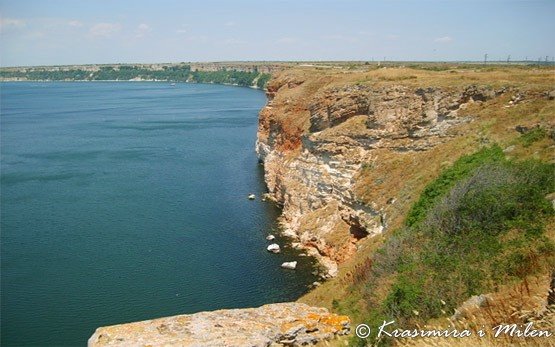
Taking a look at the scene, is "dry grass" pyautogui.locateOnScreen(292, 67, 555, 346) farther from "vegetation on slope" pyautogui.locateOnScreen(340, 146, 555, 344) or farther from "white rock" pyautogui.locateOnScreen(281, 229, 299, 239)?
"white rock" pyautogui.locateOnScreen(281, 229, 299, 239)

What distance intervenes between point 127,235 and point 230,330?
1064 inches

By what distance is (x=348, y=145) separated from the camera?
110ft

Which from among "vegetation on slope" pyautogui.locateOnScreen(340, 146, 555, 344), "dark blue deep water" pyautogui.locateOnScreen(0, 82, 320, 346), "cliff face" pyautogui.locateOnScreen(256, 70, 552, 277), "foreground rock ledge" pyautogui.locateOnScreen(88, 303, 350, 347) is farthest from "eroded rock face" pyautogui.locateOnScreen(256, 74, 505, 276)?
"foreground rock ledge" pyautogui.locateOnScreen(88, 303, 350, 347)

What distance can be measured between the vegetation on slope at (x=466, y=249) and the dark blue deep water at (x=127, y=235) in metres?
13.1

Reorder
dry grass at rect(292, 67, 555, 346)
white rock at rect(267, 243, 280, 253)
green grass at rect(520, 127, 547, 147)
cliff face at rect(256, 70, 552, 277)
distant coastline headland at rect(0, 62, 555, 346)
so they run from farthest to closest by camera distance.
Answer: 1. white rock at rect(267, 243, 280, 253)
2. cliff face at rect(256, 70, 552, 277)
3. green grass at rect(520, 127, 547, 147)
4. dry grass at rect(292, 67, 555, 346)
5. distant coastline headland at rect(0, 62, 555, 346)

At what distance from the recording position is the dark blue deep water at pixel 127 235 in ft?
84.5

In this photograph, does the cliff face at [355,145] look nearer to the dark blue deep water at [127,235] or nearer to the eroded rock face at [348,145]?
the eroded rock face at [348,145]

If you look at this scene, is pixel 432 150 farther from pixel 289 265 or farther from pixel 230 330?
pixel 230 330

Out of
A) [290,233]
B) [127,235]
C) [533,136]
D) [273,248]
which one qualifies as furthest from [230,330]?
[127,235]

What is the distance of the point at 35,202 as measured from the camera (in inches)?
1634

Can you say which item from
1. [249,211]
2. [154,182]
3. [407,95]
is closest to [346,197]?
[407,95]

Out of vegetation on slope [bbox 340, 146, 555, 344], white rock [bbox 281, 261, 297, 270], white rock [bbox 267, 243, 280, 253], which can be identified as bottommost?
white rock [bbox 281, 261, 297, 270]

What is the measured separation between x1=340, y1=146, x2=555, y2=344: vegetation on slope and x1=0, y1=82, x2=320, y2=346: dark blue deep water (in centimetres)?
1311

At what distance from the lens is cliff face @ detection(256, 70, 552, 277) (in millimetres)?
30047
